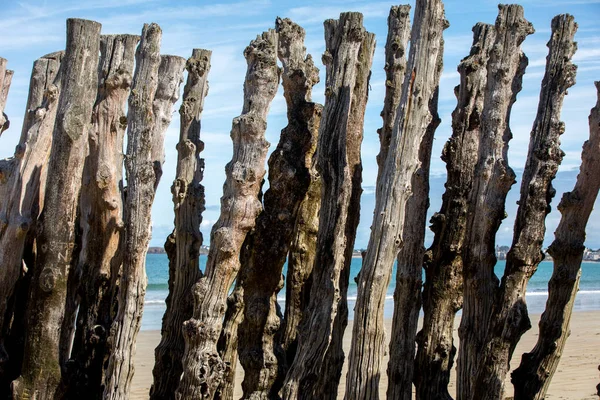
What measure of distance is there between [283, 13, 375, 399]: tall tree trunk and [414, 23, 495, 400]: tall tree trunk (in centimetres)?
72

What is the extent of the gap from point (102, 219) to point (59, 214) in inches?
16.1

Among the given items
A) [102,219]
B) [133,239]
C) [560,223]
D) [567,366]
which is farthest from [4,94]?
[567,366]

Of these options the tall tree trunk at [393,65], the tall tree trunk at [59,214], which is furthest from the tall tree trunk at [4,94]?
the tall tree trunk at [393,65]

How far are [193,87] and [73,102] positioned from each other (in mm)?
1319

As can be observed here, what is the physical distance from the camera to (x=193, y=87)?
7816 mm

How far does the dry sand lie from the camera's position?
10.9 m

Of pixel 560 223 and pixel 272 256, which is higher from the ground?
pixel 560 223

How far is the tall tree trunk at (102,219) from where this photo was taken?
711cm

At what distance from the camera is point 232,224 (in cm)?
657

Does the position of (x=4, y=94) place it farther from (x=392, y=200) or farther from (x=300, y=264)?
(x=392, y=200)

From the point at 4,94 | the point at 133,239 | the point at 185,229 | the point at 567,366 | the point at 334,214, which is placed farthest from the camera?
the point at 567,366

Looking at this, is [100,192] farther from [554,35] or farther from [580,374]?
[580,374]

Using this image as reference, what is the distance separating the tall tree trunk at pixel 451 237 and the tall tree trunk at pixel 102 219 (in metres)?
2.58

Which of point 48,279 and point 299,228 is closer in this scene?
point 48,279
